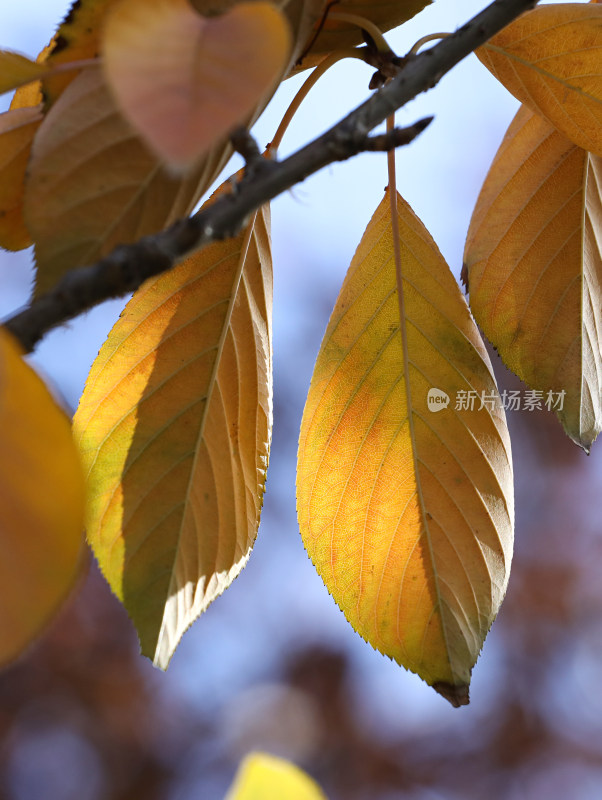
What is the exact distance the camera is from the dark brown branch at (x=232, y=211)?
0.28 metres

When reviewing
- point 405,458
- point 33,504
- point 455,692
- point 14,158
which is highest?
point 14,158

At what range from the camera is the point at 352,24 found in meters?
0.55

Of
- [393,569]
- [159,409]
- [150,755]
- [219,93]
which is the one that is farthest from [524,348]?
[150,755]

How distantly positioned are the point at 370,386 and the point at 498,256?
0.19m

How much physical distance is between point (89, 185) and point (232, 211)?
15 cm

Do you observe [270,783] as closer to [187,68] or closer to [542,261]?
[187,68]

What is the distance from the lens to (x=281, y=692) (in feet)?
7.77

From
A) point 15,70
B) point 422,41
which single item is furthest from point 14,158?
point 422,41

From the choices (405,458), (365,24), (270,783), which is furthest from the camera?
(405,458)

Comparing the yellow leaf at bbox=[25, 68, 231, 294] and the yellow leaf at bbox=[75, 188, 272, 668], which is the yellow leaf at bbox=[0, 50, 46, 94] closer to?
the yellow leaf at bbox=[25, 68, 231, 294]

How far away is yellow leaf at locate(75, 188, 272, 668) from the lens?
0.56 meters

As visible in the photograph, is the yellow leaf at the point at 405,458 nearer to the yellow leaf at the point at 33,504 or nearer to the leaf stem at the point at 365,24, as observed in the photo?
the leaf stem at the point at 365,24

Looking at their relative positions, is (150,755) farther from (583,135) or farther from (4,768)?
(583,135)

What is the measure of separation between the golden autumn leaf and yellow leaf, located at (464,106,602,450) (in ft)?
0.67
